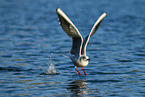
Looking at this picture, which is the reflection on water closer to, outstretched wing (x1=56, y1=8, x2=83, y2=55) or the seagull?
the seagull

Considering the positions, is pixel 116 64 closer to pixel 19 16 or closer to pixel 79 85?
pixel 79 85

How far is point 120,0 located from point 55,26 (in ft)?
85.1

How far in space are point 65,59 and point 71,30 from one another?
5707 millimetres

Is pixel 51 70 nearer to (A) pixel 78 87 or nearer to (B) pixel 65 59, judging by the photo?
(A) pixel 78 87

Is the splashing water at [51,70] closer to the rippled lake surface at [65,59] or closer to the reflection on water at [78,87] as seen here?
the rippled lake surface at [65,59]

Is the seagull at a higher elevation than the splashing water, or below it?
higher

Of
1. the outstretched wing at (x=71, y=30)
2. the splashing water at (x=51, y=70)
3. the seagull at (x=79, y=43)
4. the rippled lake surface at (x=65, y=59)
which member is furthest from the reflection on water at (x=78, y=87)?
the splashing water at (x=51, y=70)

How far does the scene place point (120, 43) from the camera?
76.2 feet

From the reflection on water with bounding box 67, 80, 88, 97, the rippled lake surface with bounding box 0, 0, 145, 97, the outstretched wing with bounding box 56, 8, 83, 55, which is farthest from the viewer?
the rippled lake surface with bounding box 0, 0, 145, 97

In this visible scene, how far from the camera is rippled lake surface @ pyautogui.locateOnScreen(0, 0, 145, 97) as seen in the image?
43.1ft

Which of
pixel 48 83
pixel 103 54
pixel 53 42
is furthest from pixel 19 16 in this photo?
pixel 48 83

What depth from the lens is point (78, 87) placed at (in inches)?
528

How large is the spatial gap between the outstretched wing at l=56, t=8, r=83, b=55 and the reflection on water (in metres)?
1.17

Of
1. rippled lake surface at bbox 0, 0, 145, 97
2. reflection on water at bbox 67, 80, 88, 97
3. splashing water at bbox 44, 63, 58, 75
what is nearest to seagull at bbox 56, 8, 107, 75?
reflection on water at bbox 67, 80, 88, 97
